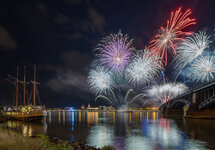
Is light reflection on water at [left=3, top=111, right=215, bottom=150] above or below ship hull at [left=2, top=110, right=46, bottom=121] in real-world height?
above

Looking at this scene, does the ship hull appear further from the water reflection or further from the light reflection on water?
the light reflection on water

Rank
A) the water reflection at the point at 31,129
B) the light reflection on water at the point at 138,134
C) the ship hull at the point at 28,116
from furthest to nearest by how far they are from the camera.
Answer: the ship hull at the point at 28,116 < the water reflection at the point at 31,129 < the light reflection on water at the point at 138,134

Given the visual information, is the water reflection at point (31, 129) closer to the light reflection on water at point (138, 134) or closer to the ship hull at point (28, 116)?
the light reflection on water at point (138, 134)

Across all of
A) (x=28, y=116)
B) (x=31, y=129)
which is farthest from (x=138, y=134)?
(x=28, y=116)

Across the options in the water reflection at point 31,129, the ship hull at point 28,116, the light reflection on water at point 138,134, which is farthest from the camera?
the ship hull at point 28,116

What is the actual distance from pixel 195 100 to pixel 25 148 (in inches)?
2895

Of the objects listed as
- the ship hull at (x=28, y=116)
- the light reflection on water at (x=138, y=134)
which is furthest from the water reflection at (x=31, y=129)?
the ship hull at (x=28, y=116)

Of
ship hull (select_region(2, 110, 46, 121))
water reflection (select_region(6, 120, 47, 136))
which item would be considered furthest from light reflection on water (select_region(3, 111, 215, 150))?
ship hull (select_region(2, 110, 46, 121))

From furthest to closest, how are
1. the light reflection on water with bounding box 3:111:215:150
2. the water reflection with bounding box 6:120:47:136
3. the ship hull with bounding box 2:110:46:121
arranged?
1. the ship hull with bounding box 2:110:46:121
2. the water reflection with bounding box 6:120:47:136
3. the light reflection on water with bounding box 3:111:215:150

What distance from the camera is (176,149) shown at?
19359mm

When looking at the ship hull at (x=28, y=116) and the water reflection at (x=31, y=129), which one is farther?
the ship hull at (x=28, y=116)

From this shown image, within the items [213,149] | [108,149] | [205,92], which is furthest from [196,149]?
[205,92]

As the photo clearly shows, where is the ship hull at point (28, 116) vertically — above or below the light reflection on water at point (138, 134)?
below

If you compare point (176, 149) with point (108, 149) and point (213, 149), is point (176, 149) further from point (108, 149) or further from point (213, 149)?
point (108, 149)
